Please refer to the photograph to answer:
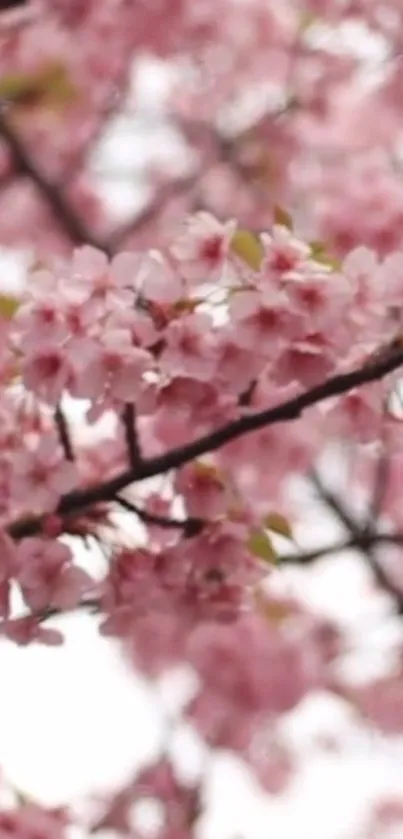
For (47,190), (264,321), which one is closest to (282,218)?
(264,321)

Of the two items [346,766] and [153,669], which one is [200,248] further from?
[346,766]

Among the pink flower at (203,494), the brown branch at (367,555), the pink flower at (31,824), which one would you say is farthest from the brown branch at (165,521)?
the brown branch at (367,555)

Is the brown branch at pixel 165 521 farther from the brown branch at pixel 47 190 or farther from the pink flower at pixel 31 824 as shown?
the brown branch at pixel 47 190

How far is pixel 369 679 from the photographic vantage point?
2344mm

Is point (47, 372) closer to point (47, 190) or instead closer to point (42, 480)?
point (42, 480)

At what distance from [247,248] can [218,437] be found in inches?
6.8

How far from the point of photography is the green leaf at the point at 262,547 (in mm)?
1127

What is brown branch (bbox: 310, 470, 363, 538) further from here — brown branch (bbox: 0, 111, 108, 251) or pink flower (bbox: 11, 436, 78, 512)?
pink flower (bbox: 11, 436, 78, 512)

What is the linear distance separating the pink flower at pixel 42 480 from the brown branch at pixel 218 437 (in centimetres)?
2

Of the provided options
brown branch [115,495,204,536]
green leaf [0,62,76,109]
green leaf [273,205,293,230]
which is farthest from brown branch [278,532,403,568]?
green leaf [0,62,76,109]

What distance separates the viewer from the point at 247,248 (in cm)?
102

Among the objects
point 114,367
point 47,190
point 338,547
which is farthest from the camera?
point 47,190

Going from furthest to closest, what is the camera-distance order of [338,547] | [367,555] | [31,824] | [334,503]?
1. [334,503]
2. [367,555]
3. [338,547]
4. [31,824]

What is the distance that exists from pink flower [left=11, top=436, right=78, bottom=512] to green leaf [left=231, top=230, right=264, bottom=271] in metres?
0.22
